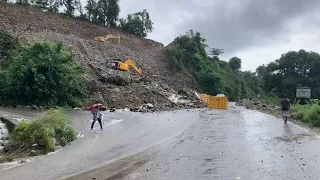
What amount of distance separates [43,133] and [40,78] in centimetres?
1635

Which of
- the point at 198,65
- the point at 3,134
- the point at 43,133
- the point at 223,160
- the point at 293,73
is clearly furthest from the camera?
the point at 198,65

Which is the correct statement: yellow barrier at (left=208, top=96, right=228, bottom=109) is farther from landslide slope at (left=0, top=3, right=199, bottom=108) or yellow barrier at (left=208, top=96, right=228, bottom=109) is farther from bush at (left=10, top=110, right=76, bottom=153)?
bush at (left=10, top=110, right=76, bottom=153)

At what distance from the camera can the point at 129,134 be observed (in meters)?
19.0

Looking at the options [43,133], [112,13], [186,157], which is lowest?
[186,157]

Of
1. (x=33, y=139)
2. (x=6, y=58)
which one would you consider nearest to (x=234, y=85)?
(x=6, y=58)

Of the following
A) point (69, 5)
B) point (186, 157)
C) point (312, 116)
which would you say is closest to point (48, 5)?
point (69, 5)

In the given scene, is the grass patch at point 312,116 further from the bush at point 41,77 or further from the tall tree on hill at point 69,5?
the tall tree on hill at point 69,5

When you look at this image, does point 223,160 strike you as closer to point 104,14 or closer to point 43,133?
point 43,133

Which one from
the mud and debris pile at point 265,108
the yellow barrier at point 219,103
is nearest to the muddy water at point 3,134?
the mud and debris pile at point 265,108

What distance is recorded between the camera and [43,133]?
1405 cm

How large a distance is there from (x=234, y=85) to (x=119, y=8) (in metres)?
33.6

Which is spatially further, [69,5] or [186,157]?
[69,5]

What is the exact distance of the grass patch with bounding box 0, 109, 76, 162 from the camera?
13.6 metres

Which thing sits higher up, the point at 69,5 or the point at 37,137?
the point at 69,5
